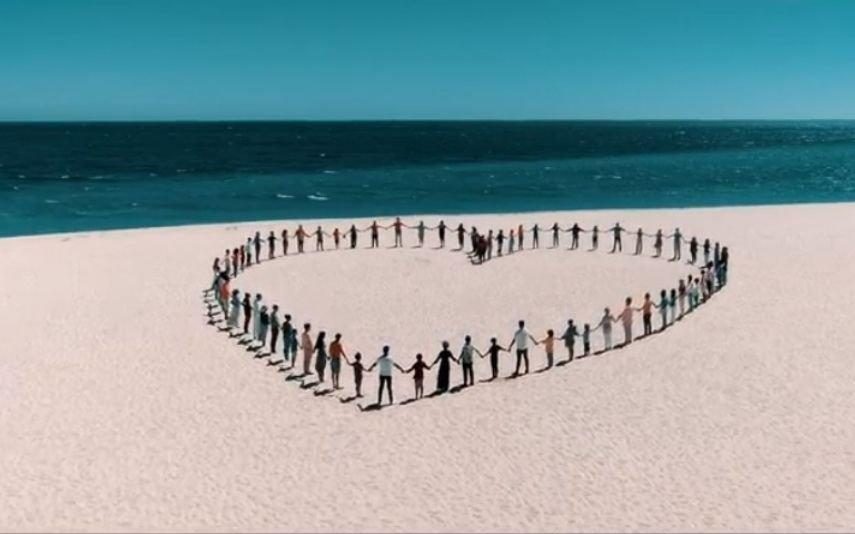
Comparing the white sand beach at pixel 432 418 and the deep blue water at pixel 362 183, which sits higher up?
the deep blue water at pixel 362 183

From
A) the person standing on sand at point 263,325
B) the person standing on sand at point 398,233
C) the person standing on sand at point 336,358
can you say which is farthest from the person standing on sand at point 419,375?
the person standing on sand at point 398,233

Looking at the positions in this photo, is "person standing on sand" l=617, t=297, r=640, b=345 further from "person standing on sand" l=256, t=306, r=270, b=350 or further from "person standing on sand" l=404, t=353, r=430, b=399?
"person standing on sand" l=256, t=306, r=270, b=350

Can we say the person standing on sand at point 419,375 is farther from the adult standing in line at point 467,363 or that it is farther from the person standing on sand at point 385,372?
the adult standing in line at point 467,363

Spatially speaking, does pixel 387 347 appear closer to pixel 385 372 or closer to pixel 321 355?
pixel 385 372

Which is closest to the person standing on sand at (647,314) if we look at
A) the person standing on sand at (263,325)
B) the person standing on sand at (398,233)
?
the person standing on sand at (263,325)

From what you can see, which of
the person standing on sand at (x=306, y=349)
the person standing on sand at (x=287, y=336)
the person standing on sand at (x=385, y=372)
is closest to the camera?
the person standing on sand at (x=385, y=372)

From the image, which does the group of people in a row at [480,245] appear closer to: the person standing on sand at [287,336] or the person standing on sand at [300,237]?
the person standing on sand at [300,237]

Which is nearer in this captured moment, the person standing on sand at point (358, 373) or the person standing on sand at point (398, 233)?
the person standing on sand at point (358, 373)

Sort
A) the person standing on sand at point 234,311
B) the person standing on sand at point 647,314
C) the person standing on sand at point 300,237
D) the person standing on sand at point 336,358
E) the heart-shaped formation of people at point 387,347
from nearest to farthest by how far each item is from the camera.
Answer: the heart-shaped formation of people at point 387,347, the person standing on sand at point 336,358, the person standing on sand at point 647,314, the person standing on sand at point 234,311, the person standing on sand at point 300,237

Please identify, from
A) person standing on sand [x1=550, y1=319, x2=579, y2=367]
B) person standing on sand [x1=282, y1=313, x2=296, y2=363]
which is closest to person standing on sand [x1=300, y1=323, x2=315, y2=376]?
person standing on sand [x1=282, y1=313, x2=296, y2=363]
